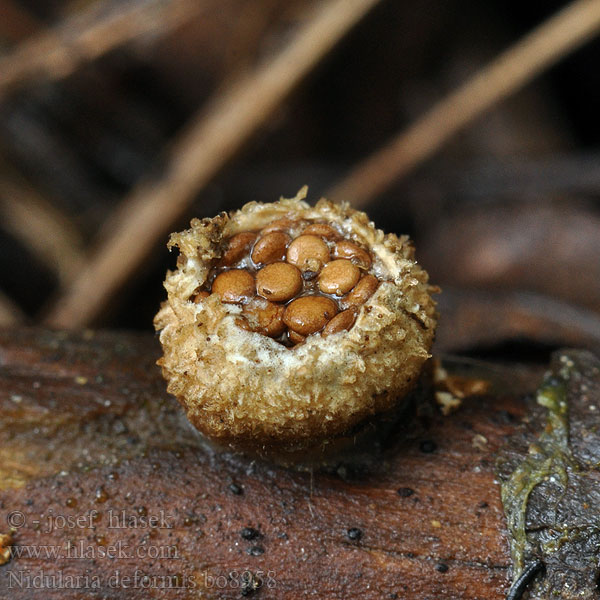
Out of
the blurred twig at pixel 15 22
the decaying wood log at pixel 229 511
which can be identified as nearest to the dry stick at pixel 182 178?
the blurred twig at pixel 15 22

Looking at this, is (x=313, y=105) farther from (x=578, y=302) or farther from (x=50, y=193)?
(x=578, y=302)

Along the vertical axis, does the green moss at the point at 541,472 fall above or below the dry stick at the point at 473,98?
below

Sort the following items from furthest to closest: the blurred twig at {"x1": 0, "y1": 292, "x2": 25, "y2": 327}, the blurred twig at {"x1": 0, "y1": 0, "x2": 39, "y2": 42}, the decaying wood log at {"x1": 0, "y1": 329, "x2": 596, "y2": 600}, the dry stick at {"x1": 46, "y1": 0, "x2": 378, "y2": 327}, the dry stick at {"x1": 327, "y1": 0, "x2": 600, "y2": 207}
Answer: the blurred twig at {"x1": 0, "y1": 0, "x2": 39, "y2": 42} < the blurred twig at {"x1": 0, "y1": 292, "x2": 25, "y2": 327} < the dry stick at {"x1": 46, "y1": 0, "x2": 378, "y2": 327} < the dry stick at {"x1": 327, "y1": 0, "x2": 600, "y2": 207} < the decaying wood log at {"x1": 0, "y1": 329, "x2": 596, "y2": 600}

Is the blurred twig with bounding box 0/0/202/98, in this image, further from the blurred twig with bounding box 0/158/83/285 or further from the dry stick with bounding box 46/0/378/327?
the blurred twig with bounding box 0/158/83/285

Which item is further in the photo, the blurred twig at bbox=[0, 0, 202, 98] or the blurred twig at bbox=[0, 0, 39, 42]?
the blurred twig at bbox=[0, 0, 39, 42]

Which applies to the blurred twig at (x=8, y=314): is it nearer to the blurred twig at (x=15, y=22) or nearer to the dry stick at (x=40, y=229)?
the dry stick at (x=40, y=229)

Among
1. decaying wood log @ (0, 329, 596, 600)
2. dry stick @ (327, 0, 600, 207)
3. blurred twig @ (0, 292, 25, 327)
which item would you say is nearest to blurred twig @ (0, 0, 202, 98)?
blurred twig @ (0, 292, 25, 327)
